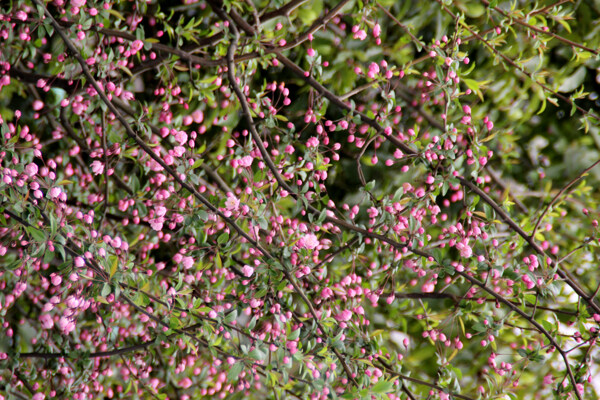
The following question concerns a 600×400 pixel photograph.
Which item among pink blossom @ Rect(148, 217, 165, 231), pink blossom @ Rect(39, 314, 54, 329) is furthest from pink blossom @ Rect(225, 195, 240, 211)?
pink blossom @ Rect(39, 314, 54, 329)

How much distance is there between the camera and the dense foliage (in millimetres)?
1137

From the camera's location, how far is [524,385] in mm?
1669

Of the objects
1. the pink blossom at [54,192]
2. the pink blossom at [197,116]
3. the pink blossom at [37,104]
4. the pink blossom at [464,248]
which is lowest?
the pink blossom at [54,192]


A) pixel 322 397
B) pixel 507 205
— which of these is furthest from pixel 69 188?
pixel 507 205

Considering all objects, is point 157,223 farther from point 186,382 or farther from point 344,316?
point 186,382

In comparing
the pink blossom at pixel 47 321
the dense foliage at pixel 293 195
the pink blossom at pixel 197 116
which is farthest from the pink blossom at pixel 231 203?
the pink blossom at pixel 47 321

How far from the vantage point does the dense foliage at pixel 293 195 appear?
3.73ft

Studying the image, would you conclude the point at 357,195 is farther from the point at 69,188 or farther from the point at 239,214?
the point at 69,188

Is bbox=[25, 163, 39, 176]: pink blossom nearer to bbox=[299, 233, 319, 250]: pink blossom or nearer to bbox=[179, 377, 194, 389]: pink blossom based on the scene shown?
bbox=[299, 233, 319, 250]: pink blossom

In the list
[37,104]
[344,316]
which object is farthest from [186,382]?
[37,104]

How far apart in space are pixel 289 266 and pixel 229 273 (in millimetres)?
284

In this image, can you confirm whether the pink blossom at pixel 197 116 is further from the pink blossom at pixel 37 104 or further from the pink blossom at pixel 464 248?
the pink blossom at pixel 464 248

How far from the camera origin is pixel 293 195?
1282mm

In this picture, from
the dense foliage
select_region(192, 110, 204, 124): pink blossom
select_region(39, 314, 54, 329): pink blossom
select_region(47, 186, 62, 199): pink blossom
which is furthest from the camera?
select_region(192, 110, 204, 124): pink blossom
